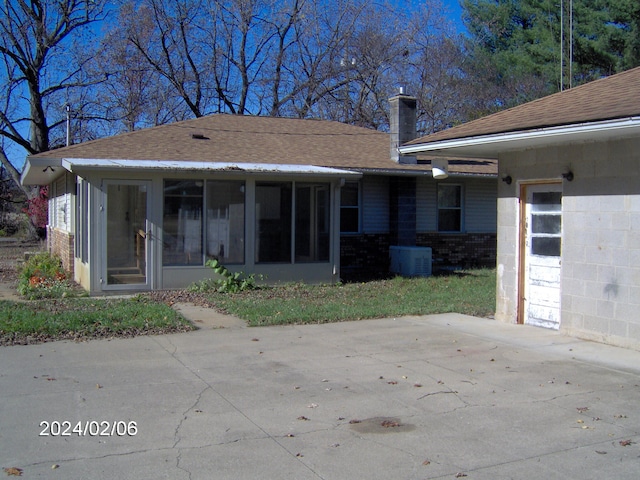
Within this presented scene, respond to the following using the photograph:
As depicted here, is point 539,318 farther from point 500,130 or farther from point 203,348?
point 203,348

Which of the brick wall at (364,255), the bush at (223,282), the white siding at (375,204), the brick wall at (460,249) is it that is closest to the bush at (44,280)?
the bush at (223,282)

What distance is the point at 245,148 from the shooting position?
16.9m

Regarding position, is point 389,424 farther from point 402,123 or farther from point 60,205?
point 60,205

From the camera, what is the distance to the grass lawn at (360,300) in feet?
37.2

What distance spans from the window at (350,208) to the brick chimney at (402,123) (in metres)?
1.34

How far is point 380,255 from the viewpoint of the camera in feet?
60.6

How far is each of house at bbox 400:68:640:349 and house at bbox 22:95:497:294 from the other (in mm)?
4675

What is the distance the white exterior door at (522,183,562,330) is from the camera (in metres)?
9.98

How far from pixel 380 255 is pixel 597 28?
16.7 meters

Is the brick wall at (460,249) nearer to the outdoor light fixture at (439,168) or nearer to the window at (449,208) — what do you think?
the window at (449,208)

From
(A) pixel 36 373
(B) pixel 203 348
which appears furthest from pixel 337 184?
(A) pixel 36 373
